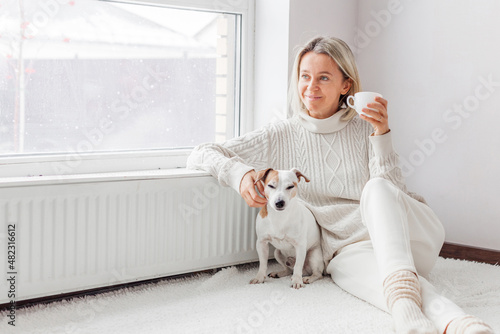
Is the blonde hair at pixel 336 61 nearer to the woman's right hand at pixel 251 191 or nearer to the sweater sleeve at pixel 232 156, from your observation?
the sweater sleeve at pixel 232 156

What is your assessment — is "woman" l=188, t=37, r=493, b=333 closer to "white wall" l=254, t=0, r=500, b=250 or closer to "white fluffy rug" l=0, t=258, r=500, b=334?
"white fluffy rug" l=0, t=258, r=500, b=334

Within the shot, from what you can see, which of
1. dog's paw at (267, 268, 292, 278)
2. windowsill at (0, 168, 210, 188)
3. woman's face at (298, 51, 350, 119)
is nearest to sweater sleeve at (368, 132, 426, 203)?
woman's face at (298, 51, 350, 119)

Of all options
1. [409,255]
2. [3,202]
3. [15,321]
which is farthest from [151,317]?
[409,255]

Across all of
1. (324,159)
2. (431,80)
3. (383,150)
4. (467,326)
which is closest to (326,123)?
(324,159)

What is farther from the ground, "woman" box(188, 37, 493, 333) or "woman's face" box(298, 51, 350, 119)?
"woman's face" box(298, 51, 350, 119)

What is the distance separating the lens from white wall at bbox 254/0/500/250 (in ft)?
7.32

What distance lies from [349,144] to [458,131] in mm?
584

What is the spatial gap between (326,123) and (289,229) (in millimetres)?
424

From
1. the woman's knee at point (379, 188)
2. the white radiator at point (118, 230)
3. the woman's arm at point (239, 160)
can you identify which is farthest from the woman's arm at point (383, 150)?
the white radiator at point (118, 230)

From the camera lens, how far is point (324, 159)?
6.57ft

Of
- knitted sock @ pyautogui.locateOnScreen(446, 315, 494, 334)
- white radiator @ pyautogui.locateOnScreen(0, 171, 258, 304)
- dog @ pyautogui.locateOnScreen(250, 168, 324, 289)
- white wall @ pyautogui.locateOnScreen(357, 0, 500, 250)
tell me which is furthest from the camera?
white wall @ pyautogui.locateOnScreen(357, 0, 500, 250)

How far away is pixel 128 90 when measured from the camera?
213 cm

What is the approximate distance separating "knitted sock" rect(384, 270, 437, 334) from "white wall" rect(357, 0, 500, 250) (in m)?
0.96

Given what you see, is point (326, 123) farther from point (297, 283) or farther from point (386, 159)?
point (297, 283)
